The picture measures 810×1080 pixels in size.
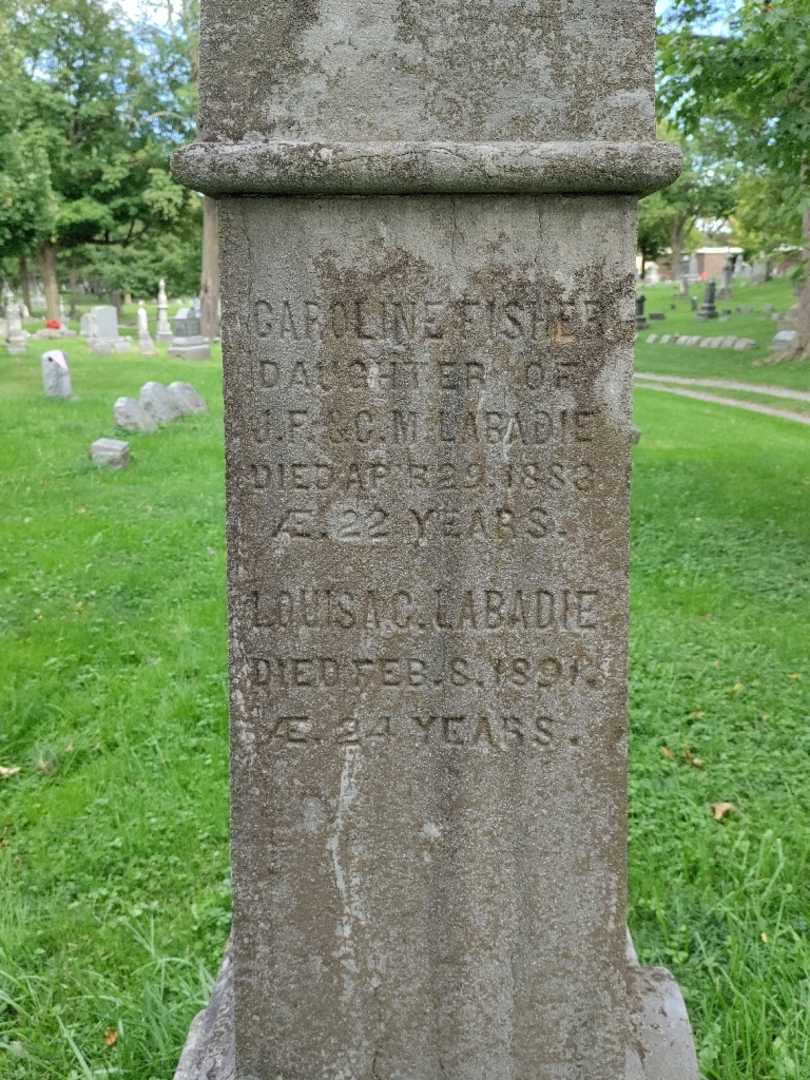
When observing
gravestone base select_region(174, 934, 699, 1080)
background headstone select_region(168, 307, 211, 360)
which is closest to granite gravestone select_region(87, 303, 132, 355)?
background headstone select_region(168, 307, 211, 360)

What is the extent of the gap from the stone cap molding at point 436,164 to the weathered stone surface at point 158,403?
40.4 feet

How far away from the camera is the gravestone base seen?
8.18 feet

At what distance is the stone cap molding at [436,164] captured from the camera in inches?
77.9

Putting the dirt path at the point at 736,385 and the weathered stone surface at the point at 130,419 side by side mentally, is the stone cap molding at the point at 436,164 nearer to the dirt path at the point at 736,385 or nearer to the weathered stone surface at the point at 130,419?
the weathered stone surface at the point at 130,419

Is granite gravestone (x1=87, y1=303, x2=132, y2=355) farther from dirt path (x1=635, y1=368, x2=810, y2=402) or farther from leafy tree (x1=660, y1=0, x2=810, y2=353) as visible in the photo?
leafy tree (x1=660, y1=0, x2=810, y2=353)

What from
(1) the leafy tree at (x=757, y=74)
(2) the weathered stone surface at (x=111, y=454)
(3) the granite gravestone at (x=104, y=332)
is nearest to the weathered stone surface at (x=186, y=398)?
(2) the weathered stone surface at (x=111, y=454)

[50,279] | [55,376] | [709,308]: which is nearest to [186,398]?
[55,376]

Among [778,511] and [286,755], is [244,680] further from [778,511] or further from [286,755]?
[778,511]

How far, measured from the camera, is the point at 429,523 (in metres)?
2.21

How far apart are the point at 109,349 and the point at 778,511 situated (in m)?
21.4

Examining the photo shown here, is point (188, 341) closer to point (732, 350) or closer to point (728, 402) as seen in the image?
point (728, 402)

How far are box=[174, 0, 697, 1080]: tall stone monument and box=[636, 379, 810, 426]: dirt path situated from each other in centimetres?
1516

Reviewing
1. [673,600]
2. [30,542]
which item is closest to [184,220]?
[30,542]

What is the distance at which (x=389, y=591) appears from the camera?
2.25 metres
